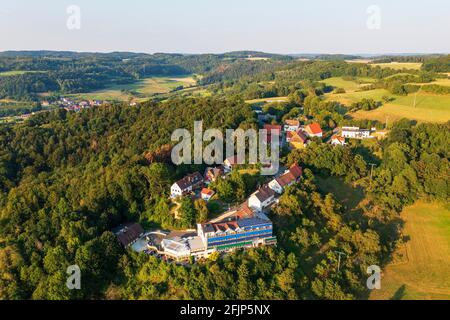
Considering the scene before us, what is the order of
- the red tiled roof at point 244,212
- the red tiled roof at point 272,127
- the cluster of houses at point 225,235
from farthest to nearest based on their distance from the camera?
the red tiled roof at point 272,127 < the red tiled roof at point 244,212 < the cluster of houses at point 225,235

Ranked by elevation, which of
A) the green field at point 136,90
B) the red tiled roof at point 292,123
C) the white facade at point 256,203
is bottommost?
the white facade at point 256,203

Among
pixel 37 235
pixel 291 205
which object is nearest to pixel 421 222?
pixel 291 205

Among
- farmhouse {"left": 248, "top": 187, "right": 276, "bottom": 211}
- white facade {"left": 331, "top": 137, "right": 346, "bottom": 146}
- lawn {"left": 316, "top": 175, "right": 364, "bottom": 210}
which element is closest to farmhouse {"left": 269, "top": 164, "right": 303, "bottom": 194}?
farmhouse {"left": 248, "top": 187, "right": 276, "bottom": 211}

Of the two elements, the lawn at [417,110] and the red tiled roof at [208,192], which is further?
the lawn at [417,110]

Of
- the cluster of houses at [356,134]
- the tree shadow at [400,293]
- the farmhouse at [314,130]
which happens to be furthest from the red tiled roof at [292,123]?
the tree shadow at [400,293]

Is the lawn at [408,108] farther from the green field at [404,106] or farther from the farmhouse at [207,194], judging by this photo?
the farmhouse at [207,194]

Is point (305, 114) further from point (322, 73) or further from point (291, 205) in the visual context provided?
point (322, 73)

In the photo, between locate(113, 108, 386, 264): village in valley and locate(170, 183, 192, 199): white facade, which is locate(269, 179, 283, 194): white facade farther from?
locate(170, 183, 192, 199): white facade

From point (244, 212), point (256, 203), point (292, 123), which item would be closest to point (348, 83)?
point (292, 123)
